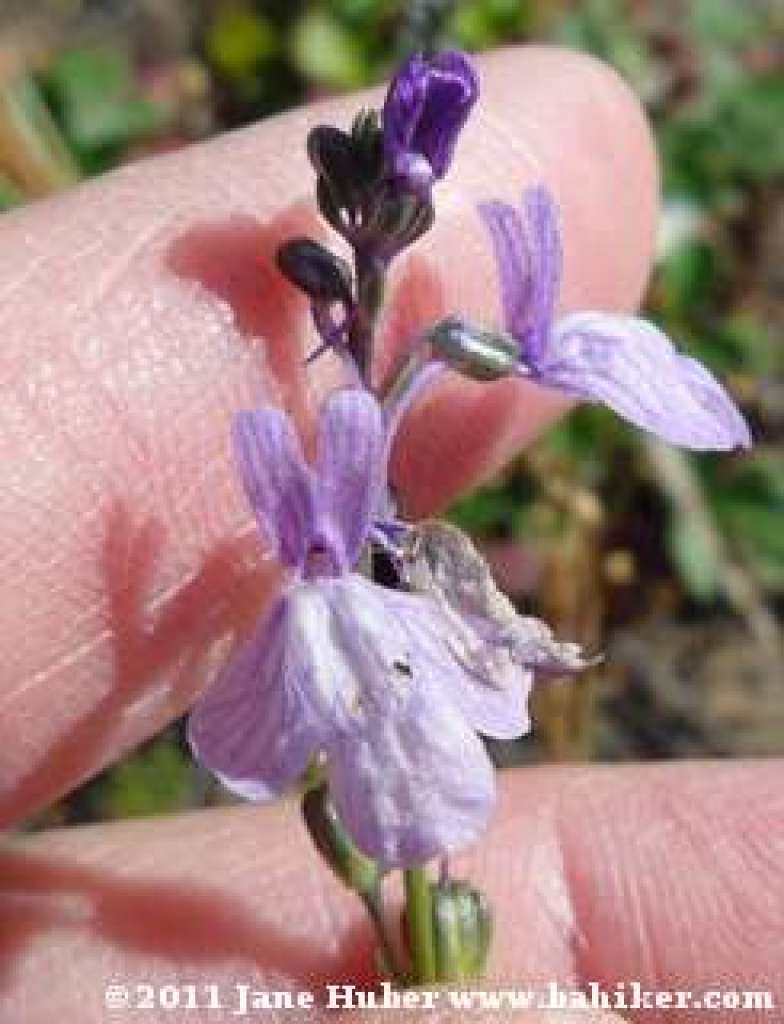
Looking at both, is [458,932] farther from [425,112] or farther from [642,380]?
[425,112]

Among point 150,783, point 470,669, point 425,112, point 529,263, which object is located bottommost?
point 150,783

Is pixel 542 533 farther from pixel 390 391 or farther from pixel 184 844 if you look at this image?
pixel 390 391

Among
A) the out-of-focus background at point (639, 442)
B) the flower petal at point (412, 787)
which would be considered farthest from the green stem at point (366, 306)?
the out-of-focus background at point (639, 442)

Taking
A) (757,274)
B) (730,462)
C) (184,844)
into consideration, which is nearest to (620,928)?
(184,844)

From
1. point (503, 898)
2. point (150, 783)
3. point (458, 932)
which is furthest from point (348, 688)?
point (150, 783)

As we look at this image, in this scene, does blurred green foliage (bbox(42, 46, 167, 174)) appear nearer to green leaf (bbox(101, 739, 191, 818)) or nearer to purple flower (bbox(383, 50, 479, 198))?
green leaf (bbox(101, 739, 191, 818))

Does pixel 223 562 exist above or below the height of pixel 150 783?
above
